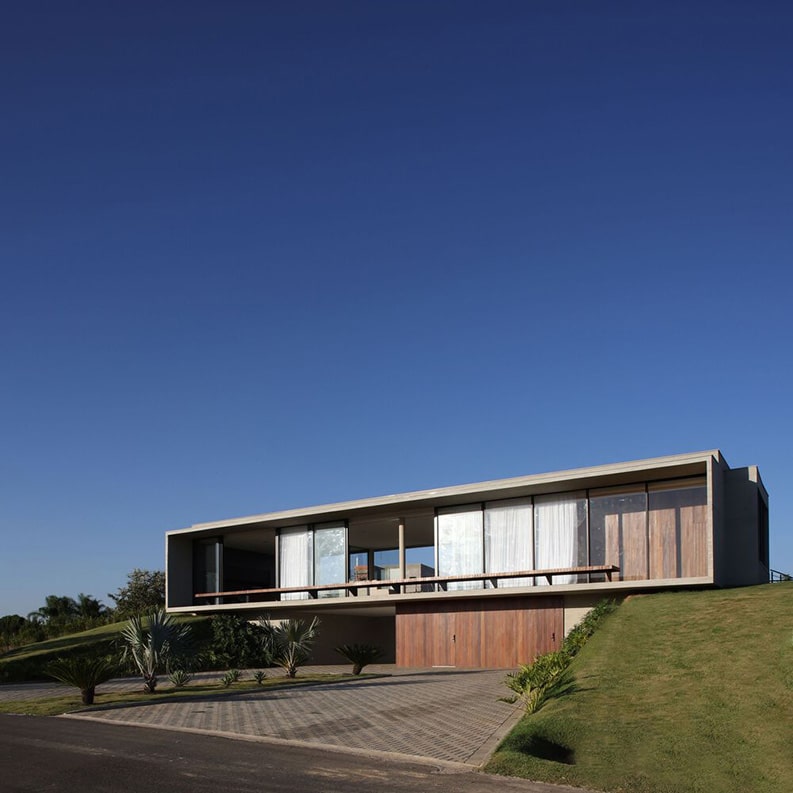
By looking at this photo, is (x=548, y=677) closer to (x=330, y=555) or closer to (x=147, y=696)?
(x=147, y=696)

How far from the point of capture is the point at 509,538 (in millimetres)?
31141

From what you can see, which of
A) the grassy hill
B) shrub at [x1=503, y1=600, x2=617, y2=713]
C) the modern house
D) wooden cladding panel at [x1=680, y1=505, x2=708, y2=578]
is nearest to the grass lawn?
the modern house

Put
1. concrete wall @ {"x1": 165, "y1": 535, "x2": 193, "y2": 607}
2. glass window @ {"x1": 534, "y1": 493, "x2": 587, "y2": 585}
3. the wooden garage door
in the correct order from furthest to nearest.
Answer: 1. concrete wall @ {"x1": 165, "y1": 535, "x2": 193, "y2": 607}
2. glass window @ {"x1": 534, "y1": 493, "x2": 587, "y2": 585}
3. the wooden garage door

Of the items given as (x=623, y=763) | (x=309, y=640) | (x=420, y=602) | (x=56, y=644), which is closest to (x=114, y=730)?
(x=623, y=763)

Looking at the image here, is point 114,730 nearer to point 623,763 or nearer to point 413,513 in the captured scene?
point 623,763

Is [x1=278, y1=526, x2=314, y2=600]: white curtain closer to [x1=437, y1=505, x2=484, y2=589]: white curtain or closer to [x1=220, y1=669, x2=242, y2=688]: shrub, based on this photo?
[x1=437, y1=505, x2=484, y2=589]: white curtain

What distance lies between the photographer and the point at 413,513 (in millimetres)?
35094

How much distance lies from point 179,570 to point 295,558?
640cm

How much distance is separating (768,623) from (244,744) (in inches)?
481

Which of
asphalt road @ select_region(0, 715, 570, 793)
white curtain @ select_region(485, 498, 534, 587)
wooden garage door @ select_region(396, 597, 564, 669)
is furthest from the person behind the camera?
white curtain @ select_region(485, 498, 534, 587)

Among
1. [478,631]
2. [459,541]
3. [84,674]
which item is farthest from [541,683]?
[459,541]

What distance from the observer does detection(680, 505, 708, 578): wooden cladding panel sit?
26938 mm

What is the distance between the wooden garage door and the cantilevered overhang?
3.62 meters

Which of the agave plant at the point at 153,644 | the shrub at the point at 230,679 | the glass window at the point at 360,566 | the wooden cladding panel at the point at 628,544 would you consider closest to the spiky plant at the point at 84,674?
the agave plant at the point at 153,644
